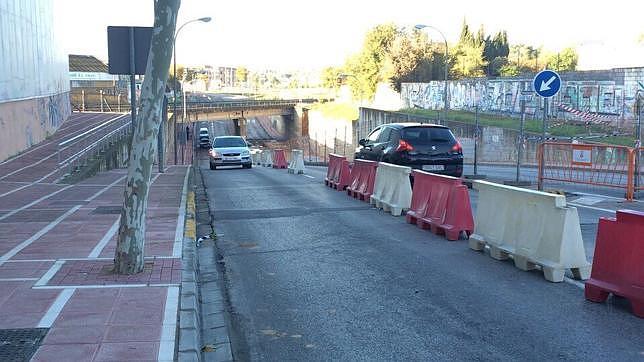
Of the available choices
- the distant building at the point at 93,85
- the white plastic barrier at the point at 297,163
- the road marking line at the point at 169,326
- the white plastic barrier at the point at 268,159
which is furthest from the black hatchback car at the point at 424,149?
the distant building at the point at 93,85

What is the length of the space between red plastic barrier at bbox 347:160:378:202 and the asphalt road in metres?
3.66

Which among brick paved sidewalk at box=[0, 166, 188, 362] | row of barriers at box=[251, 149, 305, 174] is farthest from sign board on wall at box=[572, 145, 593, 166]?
row of barriers at box=[251, 149, 305, 174]

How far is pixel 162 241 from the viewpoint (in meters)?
8.80

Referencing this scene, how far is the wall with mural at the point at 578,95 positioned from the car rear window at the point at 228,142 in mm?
13929

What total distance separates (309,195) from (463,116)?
3413 centimetres

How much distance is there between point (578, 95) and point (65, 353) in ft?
122

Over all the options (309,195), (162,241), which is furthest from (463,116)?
(162,241)

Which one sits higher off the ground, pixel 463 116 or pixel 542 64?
pixel 542 64

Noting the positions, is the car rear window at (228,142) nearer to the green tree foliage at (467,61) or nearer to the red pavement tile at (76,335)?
the red pavement tile at (76,335)

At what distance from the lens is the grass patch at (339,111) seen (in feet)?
238

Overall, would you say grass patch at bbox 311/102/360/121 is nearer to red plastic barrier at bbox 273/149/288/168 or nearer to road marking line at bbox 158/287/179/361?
red plastic barrier at bbox 273/149/288/168

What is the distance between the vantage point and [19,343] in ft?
15.7

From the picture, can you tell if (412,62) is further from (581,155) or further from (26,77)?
(581,155)

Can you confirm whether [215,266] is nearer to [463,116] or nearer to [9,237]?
[9,237]
